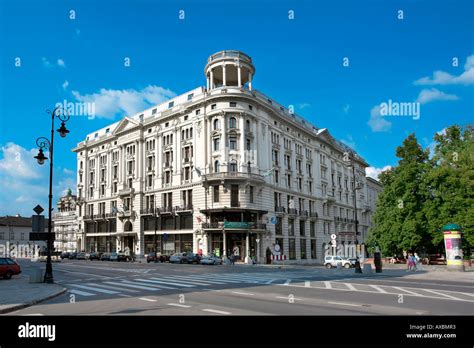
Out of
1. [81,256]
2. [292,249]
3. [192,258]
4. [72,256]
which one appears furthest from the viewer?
[72,256]

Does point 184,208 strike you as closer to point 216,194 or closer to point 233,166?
point 216,194

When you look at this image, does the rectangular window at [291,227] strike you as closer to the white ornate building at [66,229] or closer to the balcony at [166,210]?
the balcony at [166,210]

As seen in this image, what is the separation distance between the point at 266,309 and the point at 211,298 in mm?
3295

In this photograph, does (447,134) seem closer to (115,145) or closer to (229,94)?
(229,94)

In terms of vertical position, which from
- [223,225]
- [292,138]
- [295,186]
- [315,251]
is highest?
[292,138]

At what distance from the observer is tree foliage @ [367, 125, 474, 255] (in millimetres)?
36125

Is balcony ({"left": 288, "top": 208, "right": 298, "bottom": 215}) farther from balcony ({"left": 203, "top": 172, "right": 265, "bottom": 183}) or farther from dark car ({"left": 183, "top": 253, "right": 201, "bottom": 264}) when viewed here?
dark car ({"left": 183, "top": 253, "right": 201, "bottom": 264})

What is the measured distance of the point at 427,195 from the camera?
130ft

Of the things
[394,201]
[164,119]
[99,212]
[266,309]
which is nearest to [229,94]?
[164,119]

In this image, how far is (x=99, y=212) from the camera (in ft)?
245

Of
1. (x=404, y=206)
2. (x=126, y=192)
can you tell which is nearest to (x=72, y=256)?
(x=126, y=192)

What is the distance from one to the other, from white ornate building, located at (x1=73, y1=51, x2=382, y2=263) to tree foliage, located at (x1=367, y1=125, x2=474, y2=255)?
6.83m

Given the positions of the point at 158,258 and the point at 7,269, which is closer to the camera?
the point at 7,269

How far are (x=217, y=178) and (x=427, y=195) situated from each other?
80.9 feet
